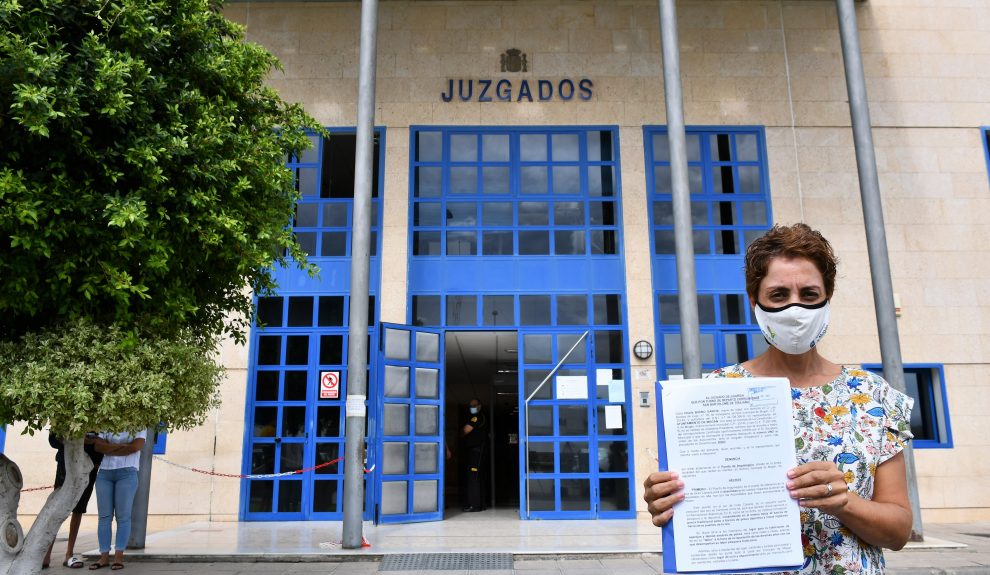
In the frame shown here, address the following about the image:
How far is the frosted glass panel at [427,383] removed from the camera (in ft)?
38.7

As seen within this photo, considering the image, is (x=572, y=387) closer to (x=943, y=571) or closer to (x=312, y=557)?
(x=312, y=557)

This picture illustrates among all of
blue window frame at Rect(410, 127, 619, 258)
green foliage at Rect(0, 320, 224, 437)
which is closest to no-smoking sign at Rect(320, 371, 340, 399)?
blue window frame at Rect(410, 127, 619, 258)

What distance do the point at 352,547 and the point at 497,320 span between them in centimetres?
495

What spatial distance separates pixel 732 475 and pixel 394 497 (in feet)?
32.2

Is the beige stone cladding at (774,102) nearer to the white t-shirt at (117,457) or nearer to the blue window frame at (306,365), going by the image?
the blue window frame at (306,365)

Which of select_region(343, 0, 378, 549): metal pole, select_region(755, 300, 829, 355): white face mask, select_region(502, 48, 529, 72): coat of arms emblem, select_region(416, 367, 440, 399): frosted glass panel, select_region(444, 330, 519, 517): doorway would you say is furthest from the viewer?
select_region(444, 330, 519, 517): doorway

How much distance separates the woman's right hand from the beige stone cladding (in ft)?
34.8

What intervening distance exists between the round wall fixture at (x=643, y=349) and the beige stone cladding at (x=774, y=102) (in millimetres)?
158

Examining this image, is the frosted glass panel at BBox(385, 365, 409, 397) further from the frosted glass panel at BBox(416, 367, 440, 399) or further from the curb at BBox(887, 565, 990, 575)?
the curb at BBox(887, 565, 990, 575)

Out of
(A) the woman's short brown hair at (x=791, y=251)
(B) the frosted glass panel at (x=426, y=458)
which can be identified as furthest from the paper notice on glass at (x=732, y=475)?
(B) the frosted glass panel at (x=426, y=458)

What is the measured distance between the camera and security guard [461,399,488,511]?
13188 mm

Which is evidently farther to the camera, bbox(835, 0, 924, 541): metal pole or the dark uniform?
the dark uniform

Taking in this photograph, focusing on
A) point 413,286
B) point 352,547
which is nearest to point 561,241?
point 413,286

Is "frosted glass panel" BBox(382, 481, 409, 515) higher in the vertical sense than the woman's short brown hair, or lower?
lower
